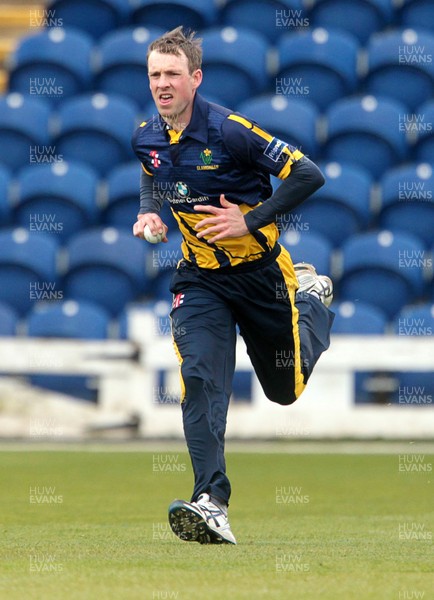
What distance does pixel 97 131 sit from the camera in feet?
47.6

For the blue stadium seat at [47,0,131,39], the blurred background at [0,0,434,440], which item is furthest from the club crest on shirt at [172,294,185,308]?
the blue stadium seat at [47,0,131,39]

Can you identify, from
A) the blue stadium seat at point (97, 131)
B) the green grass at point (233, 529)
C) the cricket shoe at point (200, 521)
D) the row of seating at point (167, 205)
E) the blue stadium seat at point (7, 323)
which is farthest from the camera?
the blue stadium seat at point (97, 131)

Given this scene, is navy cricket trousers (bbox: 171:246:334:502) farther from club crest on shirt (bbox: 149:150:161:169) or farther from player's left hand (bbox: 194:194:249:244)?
club crest on shirt (bbox: 149:150:161:169)

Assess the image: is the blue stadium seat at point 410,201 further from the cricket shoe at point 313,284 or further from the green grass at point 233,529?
the cricket shoe at point 313,284

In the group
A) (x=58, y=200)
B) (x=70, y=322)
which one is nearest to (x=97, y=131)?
(x=58, y=200)

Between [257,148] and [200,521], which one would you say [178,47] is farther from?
[200,521]

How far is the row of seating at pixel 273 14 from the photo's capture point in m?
15.7

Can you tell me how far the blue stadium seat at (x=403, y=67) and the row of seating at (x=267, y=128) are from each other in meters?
0.34

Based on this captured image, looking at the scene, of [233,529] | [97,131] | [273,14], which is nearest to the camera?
[233,529]

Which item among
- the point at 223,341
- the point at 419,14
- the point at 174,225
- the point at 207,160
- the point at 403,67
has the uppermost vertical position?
the point at 419,14

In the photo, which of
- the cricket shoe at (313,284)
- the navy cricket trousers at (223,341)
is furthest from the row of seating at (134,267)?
the navy cricket trousers at (223,341)

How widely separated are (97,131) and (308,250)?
3417mm

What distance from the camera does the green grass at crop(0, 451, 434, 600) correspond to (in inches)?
151

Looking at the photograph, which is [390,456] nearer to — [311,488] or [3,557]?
[311,488]
